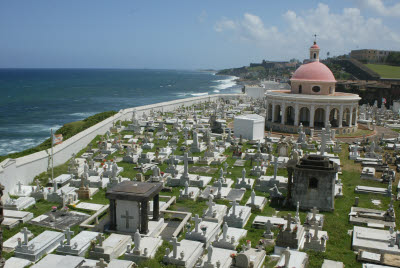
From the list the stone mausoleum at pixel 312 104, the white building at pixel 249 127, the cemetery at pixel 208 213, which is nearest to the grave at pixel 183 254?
the cemetery at pixel 208 213

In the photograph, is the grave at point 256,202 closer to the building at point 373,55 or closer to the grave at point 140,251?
the grave at point 140,251

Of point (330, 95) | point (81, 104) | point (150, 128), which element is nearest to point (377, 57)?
point (81, 104)

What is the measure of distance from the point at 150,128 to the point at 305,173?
790 inches

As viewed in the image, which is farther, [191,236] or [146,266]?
[191,236]

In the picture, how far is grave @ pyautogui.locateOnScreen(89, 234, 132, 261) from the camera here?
11045 mm

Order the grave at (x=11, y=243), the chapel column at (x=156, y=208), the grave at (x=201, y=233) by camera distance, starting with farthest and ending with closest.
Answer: the chapel column at (x=156, y=208) → the grave at (x=201, y=233) → the grave at (x=11, y=243)

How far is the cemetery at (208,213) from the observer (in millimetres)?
11070

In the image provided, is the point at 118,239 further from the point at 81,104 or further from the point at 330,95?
the point at 81,104

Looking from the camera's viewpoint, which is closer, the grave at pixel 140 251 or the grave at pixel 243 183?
the grave at pixel 140 251

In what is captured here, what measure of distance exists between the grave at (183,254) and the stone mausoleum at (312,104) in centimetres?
2336

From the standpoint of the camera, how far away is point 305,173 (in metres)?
15.2

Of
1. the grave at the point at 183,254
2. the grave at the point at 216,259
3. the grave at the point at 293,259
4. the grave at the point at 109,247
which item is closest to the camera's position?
the grave at the point at 293,259

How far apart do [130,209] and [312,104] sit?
2434 cm

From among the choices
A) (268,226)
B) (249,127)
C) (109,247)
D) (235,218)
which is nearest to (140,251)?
(109,247)
